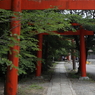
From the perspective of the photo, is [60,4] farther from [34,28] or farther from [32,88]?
[32,88]

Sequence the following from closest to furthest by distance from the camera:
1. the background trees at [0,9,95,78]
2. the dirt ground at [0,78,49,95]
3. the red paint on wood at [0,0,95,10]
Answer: the background trees at [0,9,95,78] → the red paint on wood at [0,0,95,10] → the dirt ground at [0,78,49,95]

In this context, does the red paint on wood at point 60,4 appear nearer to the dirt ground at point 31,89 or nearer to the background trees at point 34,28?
the background trees at point 34,28

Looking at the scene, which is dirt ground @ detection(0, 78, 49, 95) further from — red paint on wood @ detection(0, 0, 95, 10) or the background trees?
red paint on wood @ detection(0, 0, 95, 10)

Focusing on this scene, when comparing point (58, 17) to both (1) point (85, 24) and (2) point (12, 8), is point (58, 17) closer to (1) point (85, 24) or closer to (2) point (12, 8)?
(2) point (12, 8)

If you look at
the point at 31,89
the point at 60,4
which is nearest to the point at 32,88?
the point at 31,89

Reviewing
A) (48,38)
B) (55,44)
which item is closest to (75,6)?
(48,38)

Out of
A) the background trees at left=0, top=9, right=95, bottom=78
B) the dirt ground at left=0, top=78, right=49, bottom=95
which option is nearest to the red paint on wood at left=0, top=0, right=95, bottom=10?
the background trees at left=0, top=9, right=95, bottom=78

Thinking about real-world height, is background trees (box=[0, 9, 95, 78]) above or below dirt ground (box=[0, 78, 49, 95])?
above

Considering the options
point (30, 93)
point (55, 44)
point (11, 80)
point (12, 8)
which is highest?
point (12, 8)

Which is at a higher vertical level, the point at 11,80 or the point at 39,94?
the point at 11,80

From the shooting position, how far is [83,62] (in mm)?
11977

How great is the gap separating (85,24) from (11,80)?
6.38 metres

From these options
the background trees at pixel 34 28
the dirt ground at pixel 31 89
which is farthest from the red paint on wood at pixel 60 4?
the dirt ground at pixel 31 89

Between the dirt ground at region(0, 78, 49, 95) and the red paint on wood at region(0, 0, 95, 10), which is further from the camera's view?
the dirt ground at region(0, 78, 49, 95)
